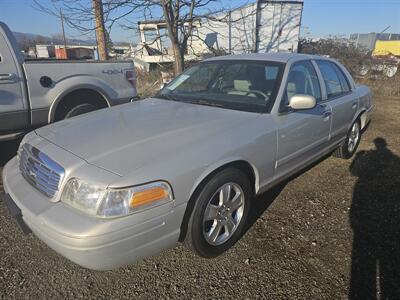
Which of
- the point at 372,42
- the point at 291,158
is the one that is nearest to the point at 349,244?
the point at 291,158

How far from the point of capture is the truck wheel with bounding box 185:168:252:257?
7.81ft

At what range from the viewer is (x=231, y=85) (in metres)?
3.44

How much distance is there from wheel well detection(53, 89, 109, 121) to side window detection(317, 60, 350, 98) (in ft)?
10.9

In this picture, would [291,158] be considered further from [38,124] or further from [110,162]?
[38,124]

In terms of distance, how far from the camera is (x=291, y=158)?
3.26 m

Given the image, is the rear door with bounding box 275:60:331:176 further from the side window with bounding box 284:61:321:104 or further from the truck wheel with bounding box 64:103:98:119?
the truck wheel with bounding box 64:103:98:119

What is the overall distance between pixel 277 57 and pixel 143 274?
2.70 meters

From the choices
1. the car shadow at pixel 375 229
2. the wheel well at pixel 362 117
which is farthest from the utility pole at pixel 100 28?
the car shadow at pixel 375 229

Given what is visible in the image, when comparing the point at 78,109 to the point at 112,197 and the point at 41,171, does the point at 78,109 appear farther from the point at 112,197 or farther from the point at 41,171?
the point at 112,197

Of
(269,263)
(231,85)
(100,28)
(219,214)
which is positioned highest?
(100,28)

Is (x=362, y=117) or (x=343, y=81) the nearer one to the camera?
(x=343, y=81)

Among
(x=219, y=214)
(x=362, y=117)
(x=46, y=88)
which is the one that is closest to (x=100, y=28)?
(x=46, y=88)

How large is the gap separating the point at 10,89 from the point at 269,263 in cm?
381

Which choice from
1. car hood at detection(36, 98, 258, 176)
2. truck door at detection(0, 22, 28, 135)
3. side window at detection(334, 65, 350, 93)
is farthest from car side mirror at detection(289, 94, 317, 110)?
truck door at detection(0, 22, 28, 135)
